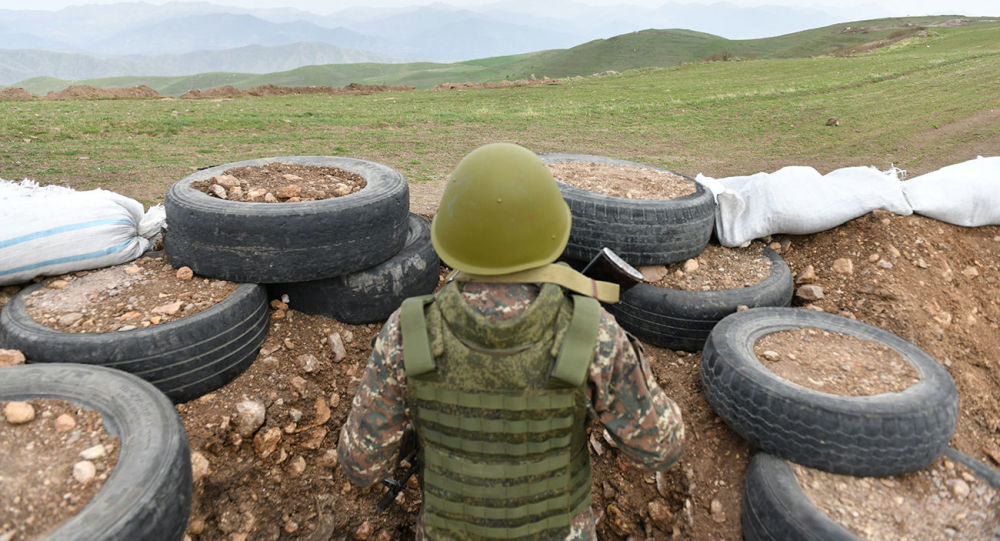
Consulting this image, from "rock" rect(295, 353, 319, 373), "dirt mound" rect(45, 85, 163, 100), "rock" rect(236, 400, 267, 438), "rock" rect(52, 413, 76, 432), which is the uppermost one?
"rock" rect(52, 413, 76, 432)

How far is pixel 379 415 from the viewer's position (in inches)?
86.3

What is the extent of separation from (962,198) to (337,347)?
565cm

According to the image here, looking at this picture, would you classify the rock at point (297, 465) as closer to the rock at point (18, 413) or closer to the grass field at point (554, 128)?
the rock at point (18, 413)

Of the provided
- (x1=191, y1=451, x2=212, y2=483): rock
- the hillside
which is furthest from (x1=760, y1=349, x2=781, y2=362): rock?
the hillside

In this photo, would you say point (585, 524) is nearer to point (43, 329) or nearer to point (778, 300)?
point (778, 300)

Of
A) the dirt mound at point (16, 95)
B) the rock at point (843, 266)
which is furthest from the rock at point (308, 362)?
the dirt mound at point (16, 95)

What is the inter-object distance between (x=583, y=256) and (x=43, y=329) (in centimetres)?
349

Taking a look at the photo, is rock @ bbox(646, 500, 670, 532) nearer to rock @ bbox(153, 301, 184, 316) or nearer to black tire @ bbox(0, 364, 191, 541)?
black tire @ bbox(0, 364, 191, 541)

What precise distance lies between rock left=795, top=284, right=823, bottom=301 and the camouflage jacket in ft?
9.97

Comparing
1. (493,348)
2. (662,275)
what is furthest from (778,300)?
(493,348)

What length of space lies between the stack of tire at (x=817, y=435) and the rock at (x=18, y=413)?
3605 mm

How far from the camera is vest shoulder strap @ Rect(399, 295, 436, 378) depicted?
1922 mm

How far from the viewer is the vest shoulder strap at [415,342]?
192cm

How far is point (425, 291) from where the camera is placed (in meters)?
4.35
